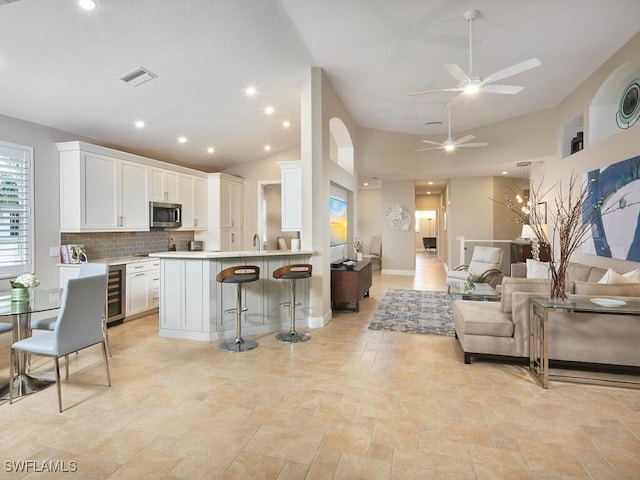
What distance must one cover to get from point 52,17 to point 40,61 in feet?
2.19

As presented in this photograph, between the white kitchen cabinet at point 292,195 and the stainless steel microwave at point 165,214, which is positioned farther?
the stainless steel microwave at point 165,214

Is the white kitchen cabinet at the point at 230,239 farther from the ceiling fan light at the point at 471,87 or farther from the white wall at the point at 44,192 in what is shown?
the ceiling fan light at the point at 471,87

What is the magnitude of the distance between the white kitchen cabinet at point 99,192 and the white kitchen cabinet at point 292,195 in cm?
224

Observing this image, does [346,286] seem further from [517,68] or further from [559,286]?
[517,68]

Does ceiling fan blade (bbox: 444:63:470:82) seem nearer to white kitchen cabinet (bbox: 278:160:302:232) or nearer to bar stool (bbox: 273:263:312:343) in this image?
white kitchen cabinet (bbox: 278:160:302:232)

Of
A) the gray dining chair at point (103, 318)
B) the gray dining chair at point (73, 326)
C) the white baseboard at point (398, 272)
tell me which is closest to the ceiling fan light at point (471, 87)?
the gray dining chair at point (73, 326)

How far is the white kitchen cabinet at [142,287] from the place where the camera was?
4949 mm

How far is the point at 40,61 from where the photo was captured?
10.8ft

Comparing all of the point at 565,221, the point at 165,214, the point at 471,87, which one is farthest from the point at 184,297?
the point at 565,221

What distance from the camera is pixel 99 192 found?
185 inches

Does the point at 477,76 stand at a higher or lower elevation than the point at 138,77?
lower

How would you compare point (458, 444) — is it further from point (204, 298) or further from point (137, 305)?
point (137, 305)

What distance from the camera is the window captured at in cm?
387

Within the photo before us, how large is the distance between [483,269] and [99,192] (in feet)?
21.7
